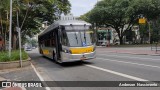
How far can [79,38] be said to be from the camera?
17625 millimetres

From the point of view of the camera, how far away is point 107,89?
918cm

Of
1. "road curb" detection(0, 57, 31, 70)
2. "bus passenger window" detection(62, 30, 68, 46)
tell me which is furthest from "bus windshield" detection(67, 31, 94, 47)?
"road curb" detection(0, 57, 31, 70)

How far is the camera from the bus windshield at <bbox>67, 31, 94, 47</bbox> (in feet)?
57.2

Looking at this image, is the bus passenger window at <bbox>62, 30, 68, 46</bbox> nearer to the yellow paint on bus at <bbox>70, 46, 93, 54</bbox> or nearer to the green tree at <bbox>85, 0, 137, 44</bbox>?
the yellow paint on bus at <bbox>70, 46, 93, 54</bbox>

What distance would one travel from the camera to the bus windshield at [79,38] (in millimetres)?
17422

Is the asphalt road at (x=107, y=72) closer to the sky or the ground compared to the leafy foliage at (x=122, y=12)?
closer to the ground

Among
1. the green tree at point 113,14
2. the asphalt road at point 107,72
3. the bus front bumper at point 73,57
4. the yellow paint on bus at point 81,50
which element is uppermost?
the green tree at point 113,14

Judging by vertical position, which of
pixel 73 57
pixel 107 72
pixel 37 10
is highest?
pixel 37 10

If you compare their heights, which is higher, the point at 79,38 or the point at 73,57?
the point at 79,38

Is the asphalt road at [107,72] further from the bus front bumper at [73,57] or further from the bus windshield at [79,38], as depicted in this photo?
the bus windshield at [79,38]

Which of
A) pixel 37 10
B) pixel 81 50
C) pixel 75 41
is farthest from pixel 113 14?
pixel 81 50

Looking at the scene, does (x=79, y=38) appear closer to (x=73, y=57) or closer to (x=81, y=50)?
(x=81, y=50)

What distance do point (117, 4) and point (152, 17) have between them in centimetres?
810

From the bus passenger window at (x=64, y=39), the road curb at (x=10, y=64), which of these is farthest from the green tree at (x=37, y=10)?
the bus passenger window at (x=64, y=39)
